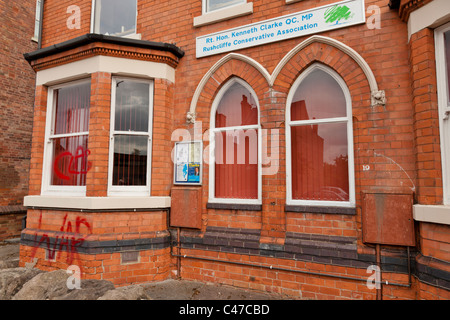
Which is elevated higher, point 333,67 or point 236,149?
point 333,67

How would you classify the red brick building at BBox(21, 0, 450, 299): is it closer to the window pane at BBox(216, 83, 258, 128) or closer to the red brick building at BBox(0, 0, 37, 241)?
the window pane at BBox(216, 83, 258, 128)

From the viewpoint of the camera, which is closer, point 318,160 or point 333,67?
point 333,67

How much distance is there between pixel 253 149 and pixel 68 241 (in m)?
3.33

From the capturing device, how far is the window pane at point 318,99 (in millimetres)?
4277

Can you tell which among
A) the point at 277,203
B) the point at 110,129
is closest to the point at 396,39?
the point at 277,203

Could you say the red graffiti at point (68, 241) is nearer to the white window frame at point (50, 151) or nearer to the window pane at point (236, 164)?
the white window frame at point (50, 151)

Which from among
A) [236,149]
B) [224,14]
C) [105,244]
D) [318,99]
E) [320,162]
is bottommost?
[105,244]

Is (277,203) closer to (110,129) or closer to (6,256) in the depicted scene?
(110,129)

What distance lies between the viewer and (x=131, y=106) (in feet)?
16.8

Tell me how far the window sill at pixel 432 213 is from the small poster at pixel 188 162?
120 inches

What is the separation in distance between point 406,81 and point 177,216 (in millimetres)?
3869

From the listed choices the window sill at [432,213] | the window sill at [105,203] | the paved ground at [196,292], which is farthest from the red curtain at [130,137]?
the window sill at [432,213]

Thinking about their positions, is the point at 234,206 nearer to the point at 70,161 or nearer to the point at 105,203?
the point at 105,203

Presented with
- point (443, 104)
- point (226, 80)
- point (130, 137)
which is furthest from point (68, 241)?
point (443, 104)
